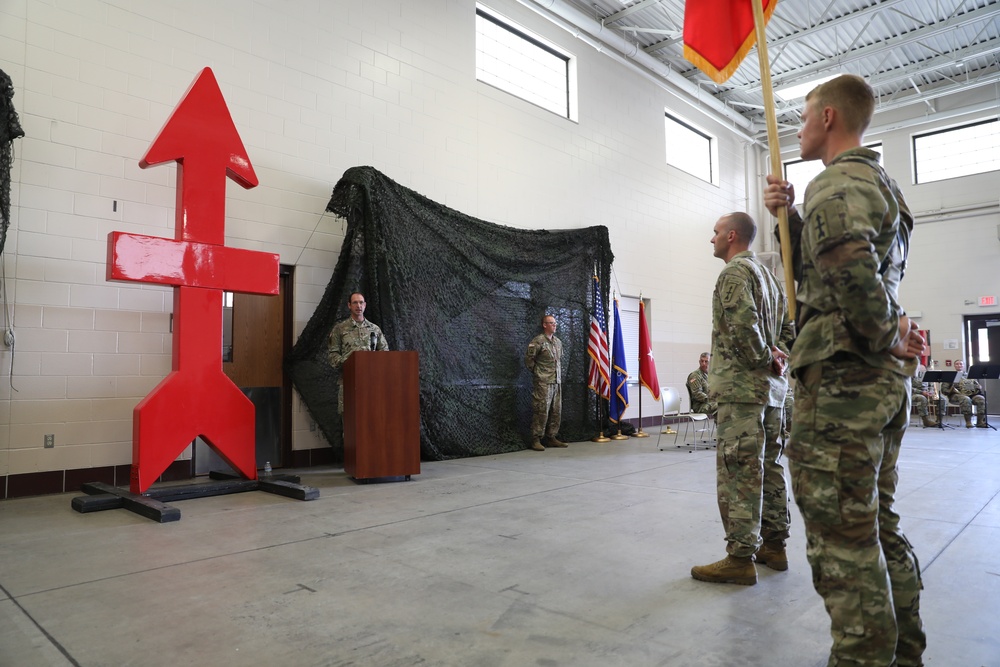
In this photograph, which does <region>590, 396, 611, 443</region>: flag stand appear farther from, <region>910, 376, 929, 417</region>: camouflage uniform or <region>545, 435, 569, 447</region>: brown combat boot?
<region>910, 376, 929, 417</region>: camouflage uniform

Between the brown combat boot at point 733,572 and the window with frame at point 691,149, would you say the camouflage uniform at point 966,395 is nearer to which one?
the window with frame at point 691,149

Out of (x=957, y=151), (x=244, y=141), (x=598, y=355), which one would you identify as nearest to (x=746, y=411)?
(x=244, y=141)

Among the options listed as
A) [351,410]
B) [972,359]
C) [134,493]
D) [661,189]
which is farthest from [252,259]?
[972,359]

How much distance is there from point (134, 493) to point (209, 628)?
2.35 m

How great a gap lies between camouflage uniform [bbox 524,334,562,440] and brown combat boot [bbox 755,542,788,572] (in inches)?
168

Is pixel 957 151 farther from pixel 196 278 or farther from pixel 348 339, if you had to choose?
pixel 196 278

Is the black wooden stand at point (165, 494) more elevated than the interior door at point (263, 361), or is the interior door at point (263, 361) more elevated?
the interior door at point (263, 361)

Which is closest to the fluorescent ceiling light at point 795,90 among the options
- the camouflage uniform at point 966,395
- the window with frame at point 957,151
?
the window with frame at point 957,151

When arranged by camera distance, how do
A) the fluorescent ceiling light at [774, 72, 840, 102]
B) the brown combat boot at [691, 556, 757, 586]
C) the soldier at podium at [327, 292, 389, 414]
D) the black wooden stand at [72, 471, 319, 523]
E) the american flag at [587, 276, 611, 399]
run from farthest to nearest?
1. the fluorescent ceiling light at [774, 72, 840, 102]
2. the american flag at [587, 276, 611, 399]
3. the soldier at podium at [327, 292, 389, 414]
4. the black wooden stand at [72, 471, 319, 523]
5. the brown combat boot at [691, 556, 757, 586]

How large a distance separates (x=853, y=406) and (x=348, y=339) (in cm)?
433

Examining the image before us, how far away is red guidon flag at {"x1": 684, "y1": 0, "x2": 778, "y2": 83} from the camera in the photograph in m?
3.17

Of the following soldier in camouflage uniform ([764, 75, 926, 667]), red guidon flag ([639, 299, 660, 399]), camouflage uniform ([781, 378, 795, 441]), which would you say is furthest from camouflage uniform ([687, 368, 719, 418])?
soldier in camouflage uniform ([764, 75, 926, 667])

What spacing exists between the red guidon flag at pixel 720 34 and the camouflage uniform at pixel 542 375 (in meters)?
3.96

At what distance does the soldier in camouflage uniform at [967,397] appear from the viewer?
9.12 m
